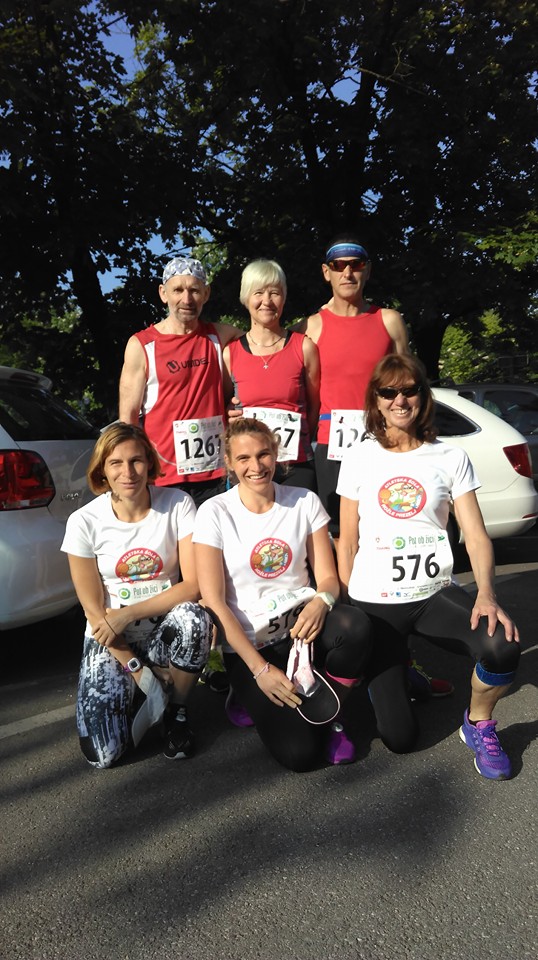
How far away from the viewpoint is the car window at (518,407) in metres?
8.16

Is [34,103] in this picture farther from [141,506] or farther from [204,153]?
[141,506]

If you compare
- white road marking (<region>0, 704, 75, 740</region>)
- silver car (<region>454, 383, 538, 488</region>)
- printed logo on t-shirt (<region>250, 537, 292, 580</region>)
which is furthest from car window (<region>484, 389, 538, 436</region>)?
white road marking (<region>0, 704, 75, 740</region>)

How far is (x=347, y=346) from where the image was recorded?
3.68 m

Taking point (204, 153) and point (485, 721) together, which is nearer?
point (485, 721)

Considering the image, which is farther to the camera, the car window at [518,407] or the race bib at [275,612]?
the car window at [518,407]

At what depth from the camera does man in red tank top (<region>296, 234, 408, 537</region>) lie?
367 centimetres

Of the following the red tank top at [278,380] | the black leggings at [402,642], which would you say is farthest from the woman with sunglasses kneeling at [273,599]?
the red tank top at [278,380]

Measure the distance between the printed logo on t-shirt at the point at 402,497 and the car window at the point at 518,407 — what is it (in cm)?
536

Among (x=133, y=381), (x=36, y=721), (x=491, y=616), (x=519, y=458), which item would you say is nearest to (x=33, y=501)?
(x=133, y=381)

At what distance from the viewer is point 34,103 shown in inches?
310

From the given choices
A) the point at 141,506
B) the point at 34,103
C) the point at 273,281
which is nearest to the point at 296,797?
the point at 141,506

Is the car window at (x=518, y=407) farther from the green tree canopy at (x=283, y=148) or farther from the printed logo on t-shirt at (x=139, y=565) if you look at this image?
the printed logo on t-shirt at (x=139, y=565)

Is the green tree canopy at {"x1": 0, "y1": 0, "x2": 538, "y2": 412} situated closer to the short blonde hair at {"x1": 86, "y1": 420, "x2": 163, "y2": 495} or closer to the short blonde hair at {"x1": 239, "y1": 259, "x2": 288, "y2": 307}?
the short blonde hair at {"x1": 239, "y1": 259, "x2": 288, "y2": 307}

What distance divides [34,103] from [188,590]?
257 inches
